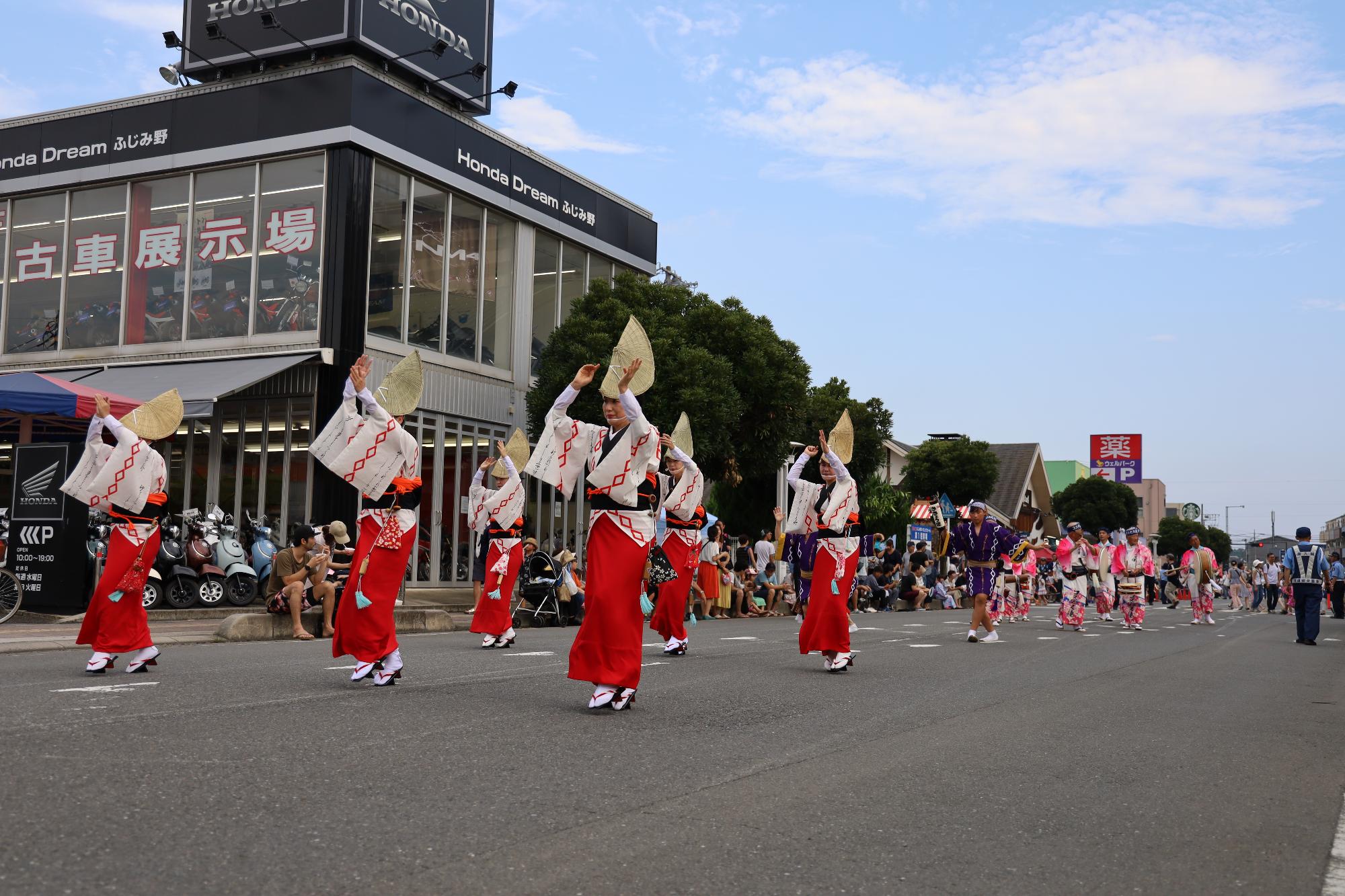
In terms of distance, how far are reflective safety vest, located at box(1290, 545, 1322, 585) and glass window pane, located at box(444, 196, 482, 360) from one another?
16.1 metres

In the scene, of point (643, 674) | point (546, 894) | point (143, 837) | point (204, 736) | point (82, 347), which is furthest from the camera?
point (82, 347)

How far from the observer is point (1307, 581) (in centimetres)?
1927

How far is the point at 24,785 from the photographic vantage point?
4.61 m

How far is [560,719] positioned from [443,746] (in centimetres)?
123

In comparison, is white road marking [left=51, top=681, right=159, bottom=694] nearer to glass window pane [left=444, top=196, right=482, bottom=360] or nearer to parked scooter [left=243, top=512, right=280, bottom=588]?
parked scooter [left=243, top=512, right=280, bottom=588]

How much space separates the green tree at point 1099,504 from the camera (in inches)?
3091

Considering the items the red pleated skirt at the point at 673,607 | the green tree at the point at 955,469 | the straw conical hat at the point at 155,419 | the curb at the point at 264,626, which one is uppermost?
the green tree at the point at 955,469

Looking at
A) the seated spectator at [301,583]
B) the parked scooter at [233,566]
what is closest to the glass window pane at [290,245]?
the parked scooter at [233,566]

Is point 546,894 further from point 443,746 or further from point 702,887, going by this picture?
point 443,746

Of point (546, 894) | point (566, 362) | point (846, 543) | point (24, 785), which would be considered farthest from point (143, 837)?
point (566, 362)

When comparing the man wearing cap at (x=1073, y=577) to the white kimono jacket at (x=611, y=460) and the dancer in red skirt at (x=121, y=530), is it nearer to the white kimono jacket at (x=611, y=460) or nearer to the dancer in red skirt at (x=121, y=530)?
the white kimono jacket at (x=611, y=460)

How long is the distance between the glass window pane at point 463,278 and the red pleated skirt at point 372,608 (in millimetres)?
16793

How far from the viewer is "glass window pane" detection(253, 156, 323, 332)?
2234 cm

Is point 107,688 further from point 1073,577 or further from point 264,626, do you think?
point 1073,577
